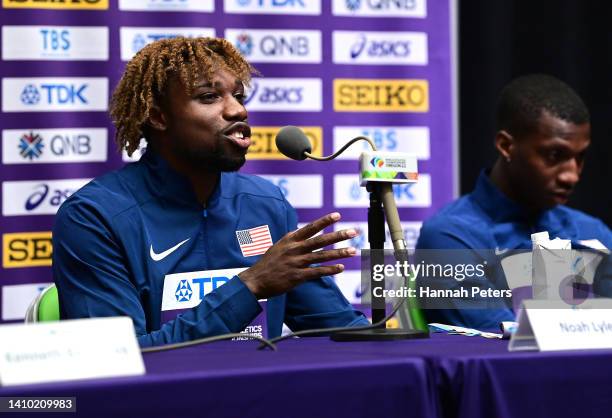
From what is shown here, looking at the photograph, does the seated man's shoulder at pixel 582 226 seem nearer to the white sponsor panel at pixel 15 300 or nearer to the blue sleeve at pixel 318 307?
the blue sleeve at pixel 318 307

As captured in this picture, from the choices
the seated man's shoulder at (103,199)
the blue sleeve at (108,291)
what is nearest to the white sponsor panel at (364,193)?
the seated man's shoulder at (103,199)

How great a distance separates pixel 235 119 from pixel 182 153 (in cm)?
16

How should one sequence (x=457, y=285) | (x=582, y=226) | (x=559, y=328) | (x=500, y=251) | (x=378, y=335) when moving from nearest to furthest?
(x=559, y=328) → (x=378, y=335) → (x=457, y=285) → (x=500, y=251) → (x=582, y=226)

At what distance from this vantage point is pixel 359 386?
1.34 m

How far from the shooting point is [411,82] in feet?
12.1

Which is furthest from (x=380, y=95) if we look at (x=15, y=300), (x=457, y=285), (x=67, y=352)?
(x=67, y=352)

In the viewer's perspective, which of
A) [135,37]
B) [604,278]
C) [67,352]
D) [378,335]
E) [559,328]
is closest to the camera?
[67,352]

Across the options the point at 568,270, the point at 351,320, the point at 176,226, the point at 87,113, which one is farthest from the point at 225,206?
the point at 87,113

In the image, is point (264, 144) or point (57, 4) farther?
point (264, 144)

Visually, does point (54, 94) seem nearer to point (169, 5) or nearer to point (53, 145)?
point (53, 145)

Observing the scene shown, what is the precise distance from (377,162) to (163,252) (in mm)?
661

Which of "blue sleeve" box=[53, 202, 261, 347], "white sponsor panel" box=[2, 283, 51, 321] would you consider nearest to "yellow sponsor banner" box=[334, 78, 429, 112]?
"white sponsor panel" box=[2, 283, 51, 321]

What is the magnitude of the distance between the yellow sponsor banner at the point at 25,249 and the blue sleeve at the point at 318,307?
52.4 inches

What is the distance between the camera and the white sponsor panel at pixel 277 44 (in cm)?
354
